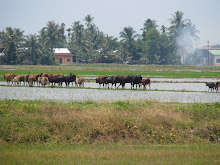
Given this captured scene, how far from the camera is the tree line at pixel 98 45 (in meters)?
91.4

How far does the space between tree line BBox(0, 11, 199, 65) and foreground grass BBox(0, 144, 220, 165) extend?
268 feet

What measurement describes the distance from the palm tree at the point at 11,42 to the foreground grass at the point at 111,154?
8130cm

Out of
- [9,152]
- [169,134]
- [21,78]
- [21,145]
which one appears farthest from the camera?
[21,78]

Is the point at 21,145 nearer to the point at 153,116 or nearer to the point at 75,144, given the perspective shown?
the point at 75,144

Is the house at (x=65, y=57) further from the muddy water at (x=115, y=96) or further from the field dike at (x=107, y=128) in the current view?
the field dike at (x=107, y=128)

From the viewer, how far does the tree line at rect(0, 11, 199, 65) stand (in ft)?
300

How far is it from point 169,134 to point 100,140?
7.55ft

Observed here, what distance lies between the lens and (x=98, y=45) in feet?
352

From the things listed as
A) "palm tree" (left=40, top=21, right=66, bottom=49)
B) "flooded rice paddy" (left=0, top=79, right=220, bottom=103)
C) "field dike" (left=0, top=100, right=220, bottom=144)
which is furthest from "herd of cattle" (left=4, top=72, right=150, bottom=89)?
"palm tree" (left=40, top=21, right=66, bottom=49)

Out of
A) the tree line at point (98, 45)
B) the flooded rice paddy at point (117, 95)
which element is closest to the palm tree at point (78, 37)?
the tree line at point (98, 45)

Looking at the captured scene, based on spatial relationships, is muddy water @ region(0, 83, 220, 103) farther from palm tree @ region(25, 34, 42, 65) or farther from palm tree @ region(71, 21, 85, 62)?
palm tree @ region(71, 21, 85, 62)

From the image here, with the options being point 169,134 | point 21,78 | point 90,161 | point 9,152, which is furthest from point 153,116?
point 21,78

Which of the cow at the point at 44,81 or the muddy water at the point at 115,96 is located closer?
the muddy water at the point at 115,96

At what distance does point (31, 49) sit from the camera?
3558 inches
